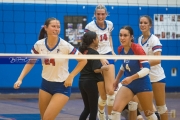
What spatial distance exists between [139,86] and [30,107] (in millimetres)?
4914

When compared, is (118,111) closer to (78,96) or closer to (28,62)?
(28,62)

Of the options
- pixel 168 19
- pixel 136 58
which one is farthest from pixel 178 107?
pixel 136 58

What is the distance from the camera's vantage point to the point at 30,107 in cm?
1250

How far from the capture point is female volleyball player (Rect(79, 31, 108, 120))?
8.90 m

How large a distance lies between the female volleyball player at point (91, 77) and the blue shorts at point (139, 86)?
2.87ft

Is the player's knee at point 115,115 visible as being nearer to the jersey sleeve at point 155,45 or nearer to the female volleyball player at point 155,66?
the female volleyball player at point 155,66

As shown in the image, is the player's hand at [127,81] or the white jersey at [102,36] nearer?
the player's hand at [127,81]

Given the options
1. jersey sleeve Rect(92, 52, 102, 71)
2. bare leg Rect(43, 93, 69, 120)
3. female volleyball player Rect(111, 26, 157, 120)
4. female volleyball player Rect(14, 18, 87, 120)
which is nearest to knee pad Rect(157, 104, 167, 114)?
female volleyball player Rect(111, 26, 157, 120)

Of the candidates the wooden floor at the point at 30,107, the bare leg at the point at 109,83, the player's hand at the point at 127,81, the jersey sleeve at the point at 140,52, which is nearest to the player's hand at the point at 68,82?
the player's hand at the point at 127,81

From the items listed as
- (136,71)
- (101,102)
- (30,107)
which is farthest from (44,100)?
(30,107)

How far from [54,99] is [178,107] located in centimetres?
584

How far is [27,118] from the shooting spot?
35.2 ft

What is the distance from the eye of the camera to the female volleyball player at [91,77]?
29.2 ft

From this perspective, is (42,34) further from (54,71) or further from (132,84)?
(132,84)
